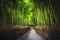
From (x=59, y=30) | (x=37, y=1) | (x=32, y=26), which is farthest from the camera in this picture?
(x=32, y=26)

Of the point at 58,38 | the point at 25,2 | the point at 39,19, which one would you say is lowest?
the point at 58,38

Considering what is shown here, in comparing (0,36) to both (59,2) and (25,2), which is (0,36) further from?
(25,2)

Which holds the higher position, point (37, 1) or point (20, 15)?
point (37, 1)

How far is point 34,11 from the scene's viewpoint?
11.7 metres

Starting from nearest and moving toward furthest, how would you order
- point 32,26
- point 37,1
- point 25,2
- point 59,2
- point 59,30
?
point 59,30 → point 59,2 → point 25,2 → point 37,1 → point 32,26

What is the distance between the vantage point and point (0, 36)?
519cm

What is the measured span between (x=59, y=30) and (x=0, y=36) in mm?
1703

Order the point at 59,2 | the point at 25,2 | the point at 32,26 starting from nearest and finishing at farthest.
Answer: the point at 59,2 < the point at 25,2 < the point at 32,26

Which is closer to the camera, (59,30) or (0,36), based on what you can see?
(0,36)

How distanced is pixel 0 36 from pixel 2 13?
5.02ft

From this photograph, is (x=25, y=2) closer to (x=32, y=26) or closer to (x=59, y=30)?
(x=32, y=26)

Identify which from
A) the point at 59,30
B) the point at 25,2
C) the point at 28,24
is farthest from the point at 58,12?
the point at 28,24

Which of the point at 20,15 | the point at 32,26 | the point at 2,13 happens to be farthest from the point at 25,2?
the point at 2,13

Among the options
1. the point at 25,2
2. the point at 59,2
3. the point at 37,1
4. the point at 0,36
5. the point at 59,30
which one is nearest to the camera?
the point at 0,36
